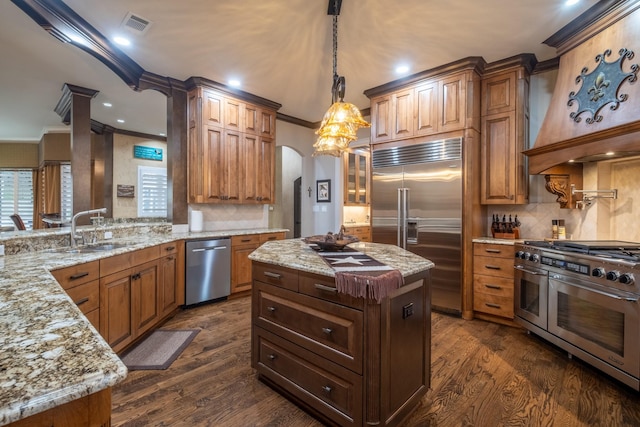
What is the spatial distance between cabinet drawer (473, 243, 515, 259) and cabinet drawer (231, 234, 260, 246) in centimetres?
271

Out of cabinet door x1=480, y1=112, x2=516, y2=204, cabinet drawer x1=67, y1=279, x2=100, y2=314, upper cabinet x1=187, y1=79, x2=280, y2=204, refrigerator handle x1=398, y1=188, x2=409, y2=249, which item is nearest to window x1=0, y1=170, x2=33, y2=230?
upper cabinet x1=187, y1=79, x2=280, y2=204

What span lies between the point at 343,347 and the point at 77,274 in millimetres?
1795

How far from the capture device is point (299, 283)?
183 cm

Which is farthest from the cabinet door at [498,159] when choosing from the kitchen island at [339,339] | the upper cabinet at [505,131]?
the kitchen island at [339,339]

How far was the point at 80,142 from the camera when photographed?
3.93 metres

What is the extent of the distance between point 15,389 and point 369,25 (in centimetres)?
316

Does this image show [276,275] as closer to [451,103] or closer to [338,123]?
[338,123]

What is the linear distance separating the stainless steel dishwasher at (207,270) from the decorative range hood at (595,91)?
3.58m

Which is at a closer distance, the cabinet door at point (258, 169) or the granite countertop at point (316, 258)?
the granite countertop at point (316, 258)

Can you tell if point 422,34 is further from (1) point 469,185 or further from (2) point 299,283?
(2) point 299,283

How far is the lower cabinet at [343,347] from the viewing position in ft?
4.99

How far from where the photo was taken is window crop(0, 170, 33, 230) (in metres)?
7.00

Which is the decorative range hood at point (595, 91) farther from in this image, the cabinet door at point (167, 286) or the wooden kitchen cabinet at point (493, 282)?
the cabinet door at point (167, 286)

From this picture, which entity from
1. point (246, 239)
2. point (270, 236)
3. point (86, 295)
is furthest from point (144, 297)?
point (270, 236)
